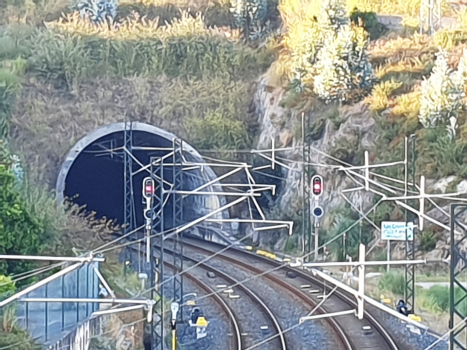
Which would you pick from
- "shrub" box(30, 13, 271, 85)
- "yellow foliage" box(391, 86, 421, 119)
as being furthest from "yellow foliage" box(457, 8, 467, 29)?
"shrub" box(30, 13, 271, 85)

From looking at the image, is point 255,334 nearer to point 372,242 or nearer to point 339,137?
point 372,242

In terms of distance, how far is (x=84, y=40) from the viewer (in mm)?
20562

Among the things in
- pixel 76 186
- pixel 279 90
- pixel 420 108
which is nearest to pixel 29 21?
pixel 76 186

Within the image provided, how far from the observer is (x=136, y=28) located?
68.7 feet

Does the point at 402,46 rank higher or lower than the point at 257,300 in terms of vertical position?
higher

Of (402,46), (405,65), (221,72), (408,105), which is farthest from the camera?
(221,72)

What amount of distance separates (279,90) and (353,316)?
7.01 metres

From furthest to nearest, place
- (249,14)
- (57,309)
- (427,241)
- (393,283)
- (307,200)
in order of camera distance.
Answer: (249,14) → (307,200) → (427,241) → (393,283) → (57,309)

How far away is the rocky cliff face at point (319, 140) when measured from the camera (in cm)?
Answer: 1938

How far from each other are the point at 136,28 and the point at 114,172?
3550mm

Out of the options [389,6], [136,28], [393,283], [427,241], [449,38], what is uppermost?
[389,6]

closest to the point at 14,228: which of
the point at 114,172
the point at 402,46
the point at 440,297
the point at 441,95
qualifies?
the point at 114,172

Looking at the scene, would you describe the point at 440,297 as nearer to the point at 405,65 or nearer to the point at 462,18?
the point at 405,65

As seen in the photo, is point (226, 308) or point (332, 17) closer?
point (226, 308)
